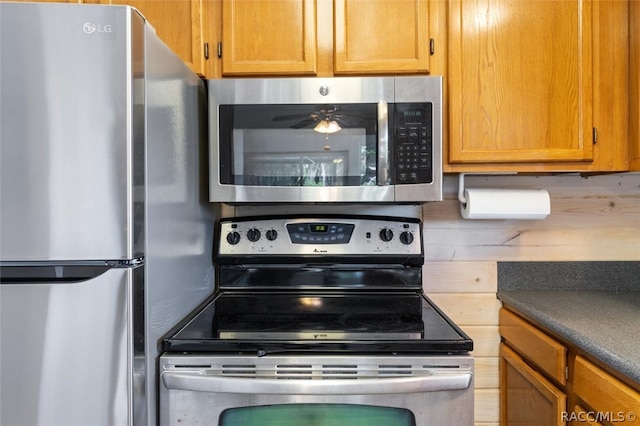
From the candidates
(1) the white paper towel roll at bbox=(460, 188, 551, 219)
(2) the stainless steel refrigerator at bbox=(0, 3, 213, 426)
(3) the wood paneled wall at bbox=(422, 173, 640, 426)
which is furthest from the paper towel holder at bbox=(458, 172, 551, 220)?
(2) the stainless steel refrigerator at bbox=(0, 3, 213, 426)

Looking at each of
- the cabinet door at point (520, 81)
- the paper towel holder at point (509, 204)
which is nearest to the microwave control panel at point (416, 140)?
the cabinet door at point (520, 81)

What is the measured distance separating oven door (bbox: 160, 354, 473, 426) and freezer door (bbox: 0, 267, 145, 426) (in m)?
0.14

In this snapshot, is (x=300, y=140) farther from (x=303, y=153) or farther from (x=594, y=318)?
(x=594, y=318)

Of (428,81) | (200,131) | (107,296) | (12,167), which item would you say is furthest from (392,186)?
(12,167)

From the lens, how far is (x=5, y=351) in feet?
2.51

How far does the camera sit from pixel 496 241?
1.51 metres

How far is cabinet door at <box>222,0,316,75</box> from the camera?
1.25m

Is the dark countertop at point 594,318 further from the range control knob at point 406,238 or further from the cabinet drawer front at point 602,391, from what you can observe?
the range control knob at point 406,238

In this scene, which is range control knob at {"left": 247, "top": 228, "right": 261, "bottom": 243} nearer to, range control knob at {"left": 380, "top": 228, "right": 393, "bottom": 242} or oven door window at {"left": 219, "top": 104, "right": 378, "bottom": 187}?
oven door window at {"left": 219, "top": 104, "right": 378, "bottom": 187}

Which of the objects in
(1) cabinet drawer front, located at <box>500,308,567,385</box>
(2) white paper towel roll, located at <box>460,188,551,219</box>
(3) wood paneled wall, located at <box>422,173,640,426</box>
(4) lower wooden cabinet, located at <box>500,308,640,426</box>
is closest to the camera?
(4) lower wooden cabinet, located at <box>500,308,640,426</box>

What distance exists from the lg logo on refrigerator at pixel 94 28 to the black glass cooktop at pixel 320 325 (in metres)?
0.66

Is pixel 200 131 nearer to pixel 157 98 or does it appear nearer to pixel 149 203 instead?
pixel 157 98

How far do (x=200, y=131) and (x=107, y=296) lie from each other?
2.09ft

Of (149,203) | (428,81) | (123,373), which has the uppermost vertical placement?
(428,81)
